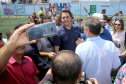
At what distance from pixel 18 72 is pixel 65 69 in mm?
792

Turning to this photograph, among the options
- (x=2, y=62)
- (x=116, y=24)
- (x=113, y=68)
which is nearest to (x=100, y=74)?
(x=113, y=68)

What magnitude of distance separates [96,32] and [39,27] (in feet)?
3.61

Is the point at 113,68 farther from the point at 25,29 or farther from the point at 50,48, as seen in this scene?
the point at 25,29

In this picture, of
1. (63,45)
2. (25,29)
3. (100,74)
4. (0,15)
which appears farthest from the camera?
(0,15)

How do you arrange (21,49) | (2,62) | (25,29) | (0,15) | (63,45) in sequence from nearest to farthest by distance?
(2,62), (25,29), (21,49), (63,45), (0,15)

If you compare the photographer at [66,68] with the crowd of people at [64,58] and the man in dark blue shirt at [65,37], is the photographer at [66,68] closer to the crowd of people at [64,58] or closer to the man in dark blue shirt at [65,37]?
the crowd of people at [64,58]

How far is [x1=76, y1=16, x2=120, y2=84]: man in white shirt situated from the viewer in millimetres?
2062

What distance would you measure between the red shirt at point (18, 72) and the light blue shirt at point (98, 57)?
82 centimetres

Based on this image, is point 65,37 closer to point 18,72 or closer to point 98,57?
point 98,57

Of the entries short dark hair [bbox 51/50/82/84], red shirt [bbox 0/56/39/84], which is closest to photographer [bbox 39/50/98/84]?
short dark hair [bbox 51/50/82/84]

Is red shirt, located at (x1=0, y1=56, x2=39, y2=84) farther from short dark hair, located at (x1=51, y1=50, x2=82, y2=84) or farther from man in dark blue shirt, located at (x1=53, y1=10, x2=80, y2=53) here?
man in dark blue shirt, located at (x1=53, y1=10, x2=80, y2=53)

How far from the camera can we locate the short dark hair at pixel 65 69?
1181 millimetres

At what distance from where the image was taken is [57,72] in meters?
1.19

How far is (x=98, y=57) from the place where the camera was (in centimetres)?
206
